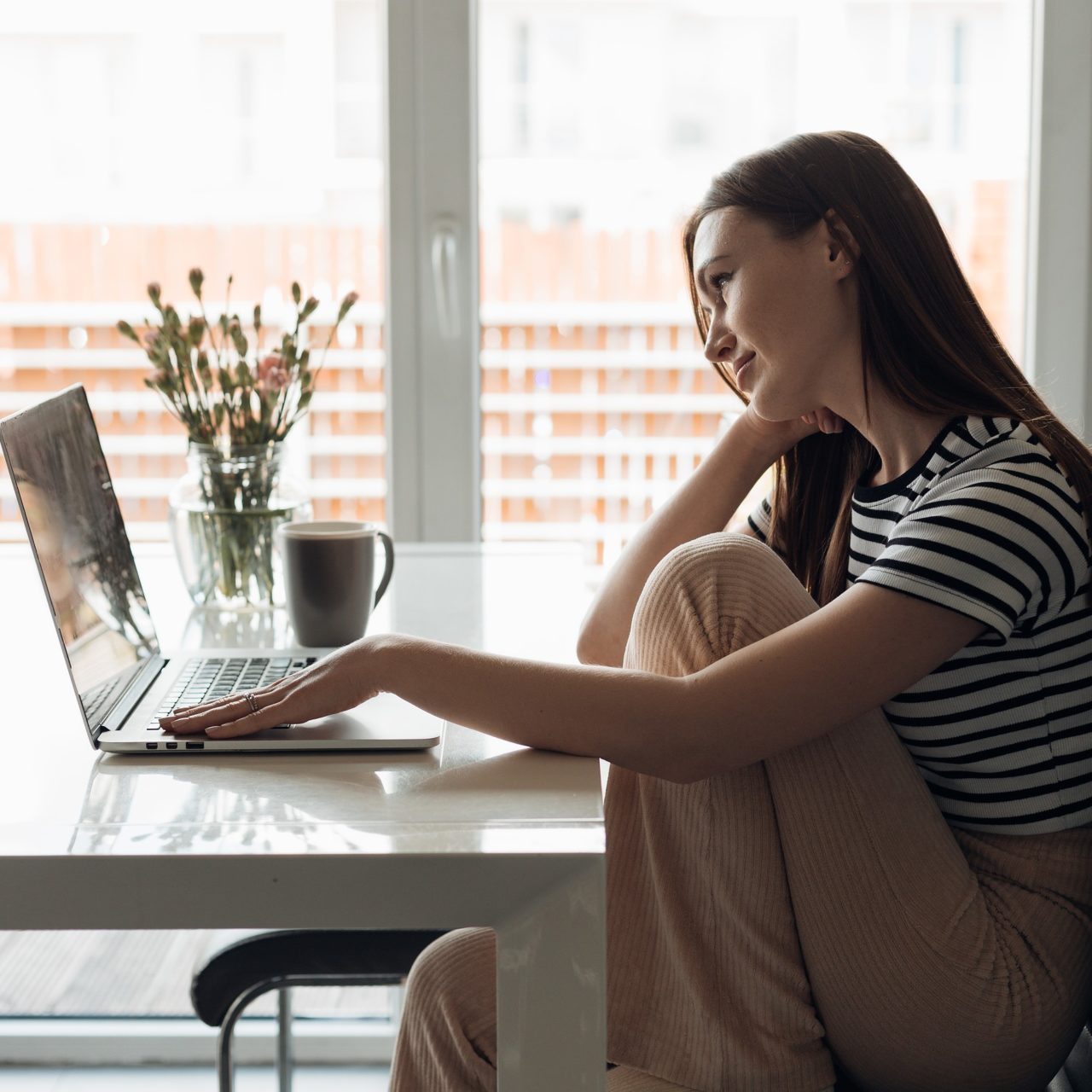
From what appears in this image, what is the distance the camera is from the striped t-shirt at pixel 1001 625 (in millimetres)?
960

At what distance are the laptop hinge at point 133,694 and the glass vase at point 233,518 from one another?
231 millimetres

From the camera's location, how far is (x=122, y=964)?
2.07m

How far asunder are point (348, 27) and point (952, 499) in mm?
1457

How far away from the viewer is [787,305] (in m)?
1.16

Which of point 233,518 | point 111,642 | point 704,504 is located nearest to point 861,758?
point 704,504

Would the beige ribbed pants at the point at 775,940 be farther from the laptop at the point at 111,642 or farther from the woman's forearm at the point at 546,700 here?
the laptop at the point at 111,642

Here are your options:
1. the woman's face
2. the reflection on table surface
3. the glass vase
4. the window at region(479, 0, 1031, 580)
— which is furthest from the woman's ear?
the window at region(479, 0, 1031, 580)

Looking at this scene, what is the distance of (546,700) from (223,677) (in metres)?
0.34

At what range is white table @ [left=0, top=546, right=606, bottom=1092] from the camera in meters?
0.72

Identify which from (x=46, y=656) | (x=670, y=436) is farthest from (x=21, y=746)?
(x=670, y=436)

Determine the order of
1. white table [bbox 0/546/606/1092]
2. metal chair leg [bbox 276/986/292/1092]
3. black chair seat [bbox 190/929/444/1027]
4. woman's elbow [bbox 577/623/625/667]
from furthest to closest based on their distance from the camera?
metal chair leg [bbox 276/986/292/1092] → woman's elbow [bbox 577/623/625/667] → black chair seat [bbox 190/929/444/1027] → white table [bbox 0/546/606/1092]

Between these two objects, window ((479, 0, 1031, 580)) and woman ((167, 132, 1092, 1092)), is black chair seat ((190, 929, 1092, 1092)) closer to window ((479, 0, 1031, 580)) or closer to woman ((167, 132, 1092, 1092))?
woman ((167, 132, 1092, 1092))

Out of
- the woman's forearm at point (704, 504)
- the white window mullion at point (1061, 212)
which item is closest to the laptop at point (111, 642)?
the woman's forearm at point (704, 504)

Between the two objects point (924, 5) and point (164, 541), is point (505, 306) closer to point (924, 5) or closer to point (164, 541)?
point (164, 541)
